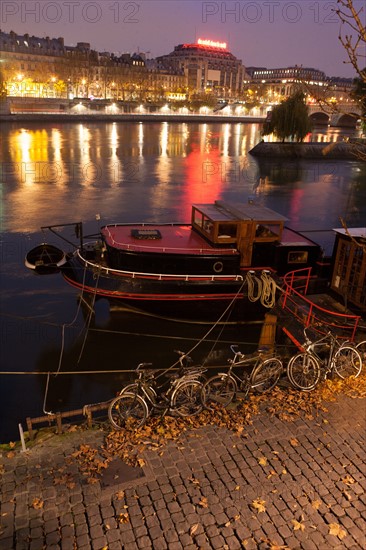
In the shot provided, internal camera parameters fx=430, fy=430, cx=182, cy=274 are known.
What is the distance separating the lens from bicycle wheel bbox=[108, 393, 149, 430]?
8.81 m

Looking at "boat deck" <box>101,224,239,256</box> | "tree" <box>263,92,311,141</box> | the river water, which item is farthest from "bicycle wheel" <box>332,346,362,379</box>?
"tree" <box>263,92,311,141</box>

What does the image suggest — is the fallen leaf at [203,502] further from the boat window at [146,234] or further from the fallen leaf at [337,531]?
the boat window at [146,234]

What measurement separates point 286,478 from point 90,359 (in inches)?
379

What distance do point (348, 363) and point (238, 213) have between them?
27.4 feet

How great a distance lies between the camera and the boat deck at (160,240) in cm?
1703

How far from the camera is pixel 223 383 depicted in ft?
31.8

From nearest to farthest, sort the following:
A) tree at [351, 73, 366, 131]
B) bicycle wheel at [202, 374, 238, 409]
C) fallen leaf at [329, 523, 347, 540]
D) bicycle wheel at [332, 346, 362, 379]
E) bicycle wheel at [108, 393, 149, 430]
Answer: fallen leaf at [329, 523, 347, 540]
bicycle wheel at [108, 393, 149, 430]
bicycle wheel at [202, 374, 238, 409]
tree at [351, 73, 366, 131]
bicycle wheel at [332, 346, 362, 379]

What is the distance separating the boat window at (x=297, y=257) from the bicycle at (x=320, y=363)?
711 cm

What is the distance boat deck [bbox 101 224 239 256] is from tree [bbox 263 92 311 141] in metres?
64.8

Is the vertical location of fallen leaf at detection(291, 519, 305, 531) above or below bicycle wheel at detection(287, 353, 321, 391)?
below

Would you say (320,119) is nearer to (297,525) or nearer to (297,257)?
(297,257)

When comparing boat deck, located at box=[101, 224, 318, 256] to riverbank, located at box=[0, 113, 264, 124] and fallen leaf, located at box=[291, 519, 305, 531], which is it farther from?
riverbank, located at box=[0, 113, 264, 124]

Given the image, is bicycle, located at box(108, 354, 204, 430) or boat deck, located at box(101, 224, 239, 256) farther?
boat deck, located at box(101, 224, 239, 256)

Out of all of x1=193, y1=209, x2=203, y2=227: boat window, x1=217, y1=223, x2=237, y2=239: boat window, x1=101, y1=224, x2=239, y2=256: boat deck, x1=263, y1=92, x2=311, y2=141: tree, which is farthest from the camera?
x1=263, y1=92, x2=311, y2=141: tree
